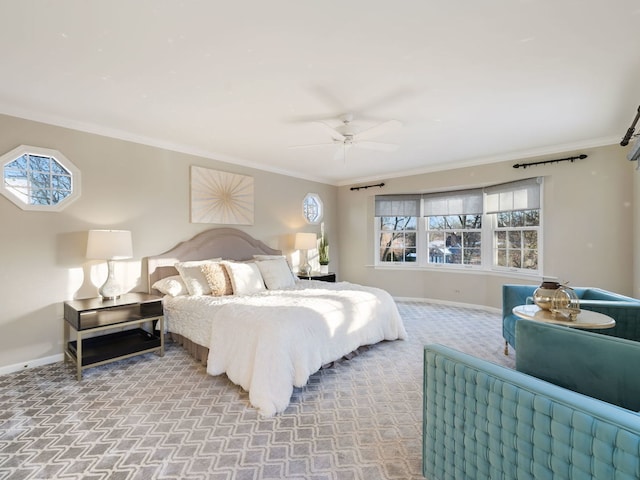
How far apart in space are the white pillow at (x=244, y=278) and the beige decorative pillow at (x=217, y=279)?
0.22ft

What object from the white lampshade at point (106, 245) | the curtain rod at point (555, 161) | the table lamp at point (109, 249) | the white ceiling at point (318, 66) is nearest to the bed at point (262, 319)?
the table lamp at point (109, 249)

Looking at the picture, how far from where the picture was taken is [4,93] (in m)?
2.73

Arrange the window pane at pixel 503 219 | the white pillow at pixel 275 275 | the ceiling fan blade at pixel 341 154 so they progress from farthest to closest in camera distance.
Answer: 1. the window pane at pixel 503 219
2. the ceiling fan blade at pixel 341 154
3. the white pillow at pixel 275 275

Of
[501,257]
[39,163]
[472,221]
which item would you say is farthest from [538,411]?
[472,221]

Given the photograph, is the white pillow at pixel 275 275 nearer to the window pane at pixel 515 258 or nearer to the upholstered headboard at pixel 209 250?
the upholstered headboard at pixel 209 250

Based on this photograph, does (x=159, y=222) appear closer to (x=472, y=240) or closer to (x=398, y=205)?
(x=398, y=205)

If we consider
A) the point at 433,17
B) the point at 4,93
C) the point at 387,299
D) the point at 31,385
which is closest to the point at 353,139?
the point at 433,17

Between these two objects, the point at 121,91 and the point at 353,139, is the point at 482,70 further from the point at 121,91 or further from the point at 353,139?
the point at 121,91

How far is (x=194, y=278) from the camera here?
150 inches

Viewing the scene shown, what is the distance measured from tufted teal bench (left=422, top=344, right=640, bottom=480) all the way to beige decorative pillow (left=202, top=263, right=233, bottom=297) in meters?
2.71

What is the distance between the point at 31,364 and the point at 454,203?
244 inches

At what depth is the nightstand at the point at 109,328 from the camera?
9.70 ft

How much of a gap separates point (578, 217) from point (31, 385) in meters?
6.37

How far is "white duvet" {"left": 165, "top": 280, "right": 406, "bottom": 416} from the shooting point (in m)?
2.44
